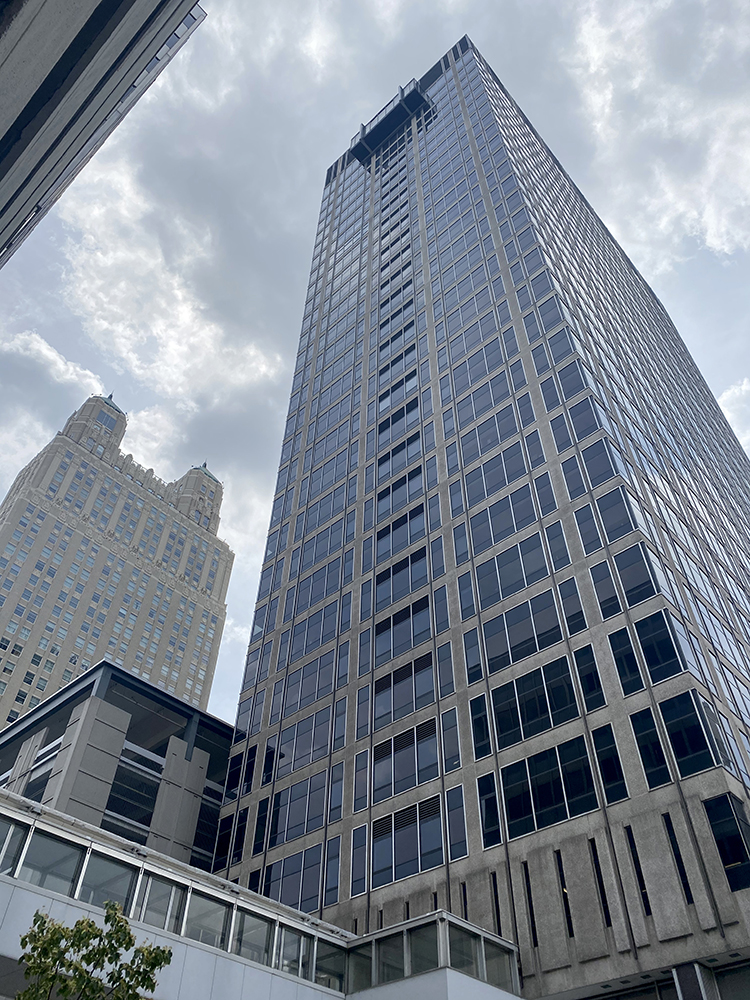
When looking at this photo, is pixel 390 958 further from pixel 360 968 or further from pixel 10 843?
pixel 10 843

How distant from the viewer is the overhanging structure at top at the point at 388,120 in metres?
108

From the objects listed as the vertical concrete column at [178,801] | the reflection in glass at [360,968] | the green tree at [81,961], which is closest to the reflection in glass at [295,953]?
the reflection in glass at [360,968]

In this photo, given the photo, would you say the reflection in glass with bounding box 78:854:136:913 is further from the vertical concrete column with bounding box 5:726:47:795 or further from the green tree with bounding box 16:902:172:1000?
the vertical concrete column with bounding box 5:726:47:795

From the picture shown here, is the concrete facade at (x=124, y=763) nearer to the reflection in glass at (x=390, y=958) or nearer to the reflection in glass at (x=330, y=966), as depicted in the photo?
the reflection in glass at (x=330, y=966)

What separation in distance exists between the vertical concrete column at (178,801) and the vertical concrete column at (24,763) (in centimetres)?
991

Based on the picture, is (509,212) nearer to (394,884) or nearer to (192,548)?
(394,884)

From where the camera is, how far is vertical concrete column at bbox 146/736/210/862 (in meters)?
52.7

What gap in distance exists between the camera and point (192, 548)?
158 meters

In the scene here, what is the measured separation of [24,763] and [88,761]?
30.4 ft

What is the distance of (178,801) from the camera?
2170 inches

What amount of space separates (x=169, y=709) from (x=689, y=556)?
135ft

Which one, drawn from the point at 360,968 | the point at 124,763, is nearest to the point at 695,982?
the point at 360,968

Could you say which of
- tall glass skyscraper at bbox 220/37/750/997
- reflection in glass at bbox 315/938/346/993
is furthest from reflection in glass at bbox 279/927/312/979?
tall glass skyscraper at bbox 220/37/750/997

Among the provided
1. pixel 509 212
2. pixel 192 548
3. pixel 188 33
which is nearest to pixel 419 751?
pixel 188 33
